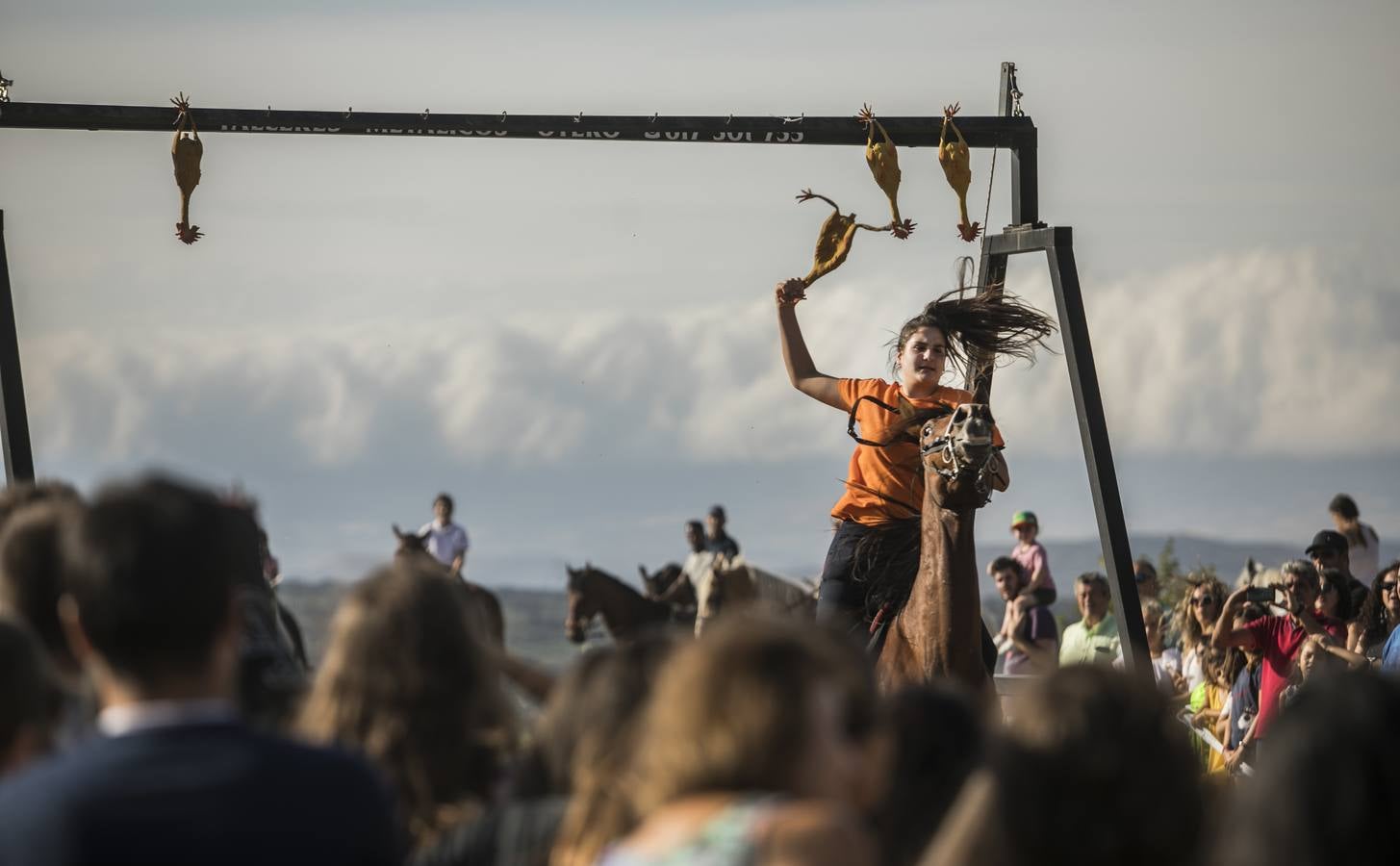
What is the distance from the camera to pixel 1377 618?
10.0 metres

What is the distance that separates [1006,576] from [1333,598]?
9.78ft

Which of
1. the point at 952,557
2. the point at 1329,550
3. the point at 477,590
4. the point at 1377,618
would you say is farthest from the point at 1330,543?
the point at 477,590

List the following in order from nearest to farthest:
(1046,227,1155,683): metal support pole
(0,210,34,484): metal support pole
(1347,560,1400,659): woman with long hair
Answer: (1046,227,1155,683): metal support pole < (0,210,34,484): metal support pole < (1347,560,1400,659): woman with long hair

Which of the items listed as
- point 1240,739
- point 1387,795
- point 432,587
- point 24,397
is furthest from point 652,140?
point 1387,795

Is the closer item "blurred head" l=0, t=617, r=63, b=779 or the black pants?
"blurred head" l=0, t=617, r=63, b=779

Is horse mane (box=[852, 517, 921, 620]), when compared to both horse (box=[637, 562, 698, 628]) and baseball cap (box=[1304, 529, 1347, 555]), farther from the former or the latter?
horse (box=[637, 562, 698, 628])

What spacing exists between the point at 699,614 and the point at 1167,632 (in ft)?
16.2

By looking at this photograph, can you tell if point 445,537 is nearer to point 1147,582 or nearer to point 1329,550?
point 1147,582

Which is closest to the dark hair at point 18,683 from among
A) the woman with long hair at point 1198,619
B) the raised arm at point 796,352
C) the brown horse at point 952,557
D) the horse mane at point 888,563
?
the brown horse at point 952,557

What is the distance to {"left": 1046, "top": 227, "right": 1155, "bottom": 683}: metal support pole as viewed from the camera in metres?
8.71

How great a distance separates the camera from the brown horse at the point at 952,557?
24.4 ft

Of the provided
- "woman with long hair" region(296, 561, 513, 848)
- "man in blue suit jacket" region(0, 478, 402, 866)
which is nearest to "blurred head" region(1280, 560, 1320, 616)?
"woman with long hair" region(296, 561, 513, 848)

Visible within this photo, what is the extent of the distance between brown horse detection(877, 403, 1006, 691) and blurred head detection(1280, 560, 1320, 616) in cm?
287

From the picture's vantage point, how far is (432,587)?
11.5 feet
